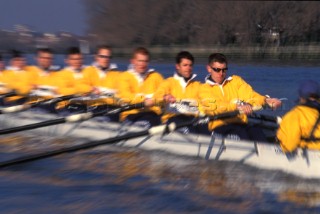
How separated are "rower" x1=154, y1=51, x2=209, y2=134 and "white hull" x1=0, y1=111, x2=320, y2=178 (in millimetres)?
219

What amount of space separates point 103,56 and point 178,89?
215 centimetres

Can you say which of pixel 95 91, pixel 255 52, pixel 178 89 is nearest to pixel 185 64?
pixel 178 89

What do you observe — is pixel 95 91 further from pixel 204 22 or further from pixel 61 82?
pixel 204 22

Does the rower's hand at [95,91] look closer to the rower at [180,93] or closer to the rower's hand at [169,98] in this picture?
the rower at [180,93]

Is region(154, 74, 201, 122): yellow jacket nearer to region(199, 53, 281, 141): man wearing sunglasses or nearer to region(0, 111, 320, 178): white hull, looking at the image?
region(0, 111, 320, 178): white hull

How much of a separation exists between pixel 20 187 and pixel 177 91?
2599 mm

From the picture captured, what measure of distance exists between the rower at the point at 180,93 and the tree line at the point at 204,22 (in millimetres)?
39307

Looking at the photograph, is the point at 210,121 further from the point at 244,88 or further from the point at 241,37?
the point at 241,37

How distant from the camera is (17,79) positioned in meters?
12.5

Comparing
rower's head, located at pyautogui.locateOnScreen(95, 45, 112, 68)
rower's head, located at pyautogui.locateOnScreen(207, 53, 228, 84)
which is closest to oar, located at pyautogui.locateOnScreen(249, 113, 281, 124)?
rower's head, located at pyautogui.locateOnScreen(207, 53, 228, 84)

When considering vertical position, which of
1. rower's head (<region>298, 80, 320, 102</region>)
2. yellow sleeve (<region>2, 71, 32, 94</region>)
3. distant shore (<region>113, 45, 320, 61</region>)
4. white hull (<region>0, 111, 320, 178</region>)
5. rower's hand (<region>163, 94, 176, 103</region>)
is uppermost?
rower's head (<region>298, 80, 320, 102</region>)

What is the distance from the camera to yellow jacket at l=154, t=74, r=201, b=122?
875 centimetres

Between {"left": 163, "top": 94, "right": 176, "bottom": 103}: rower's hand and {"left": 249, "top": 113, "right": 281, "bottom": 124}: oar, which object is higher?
{"left": 163, "top": 94, "right": 176, "bottom": 103}: rower's hand

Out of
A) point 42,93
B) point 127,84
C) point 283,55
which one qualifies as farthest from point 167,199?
point 283,55
